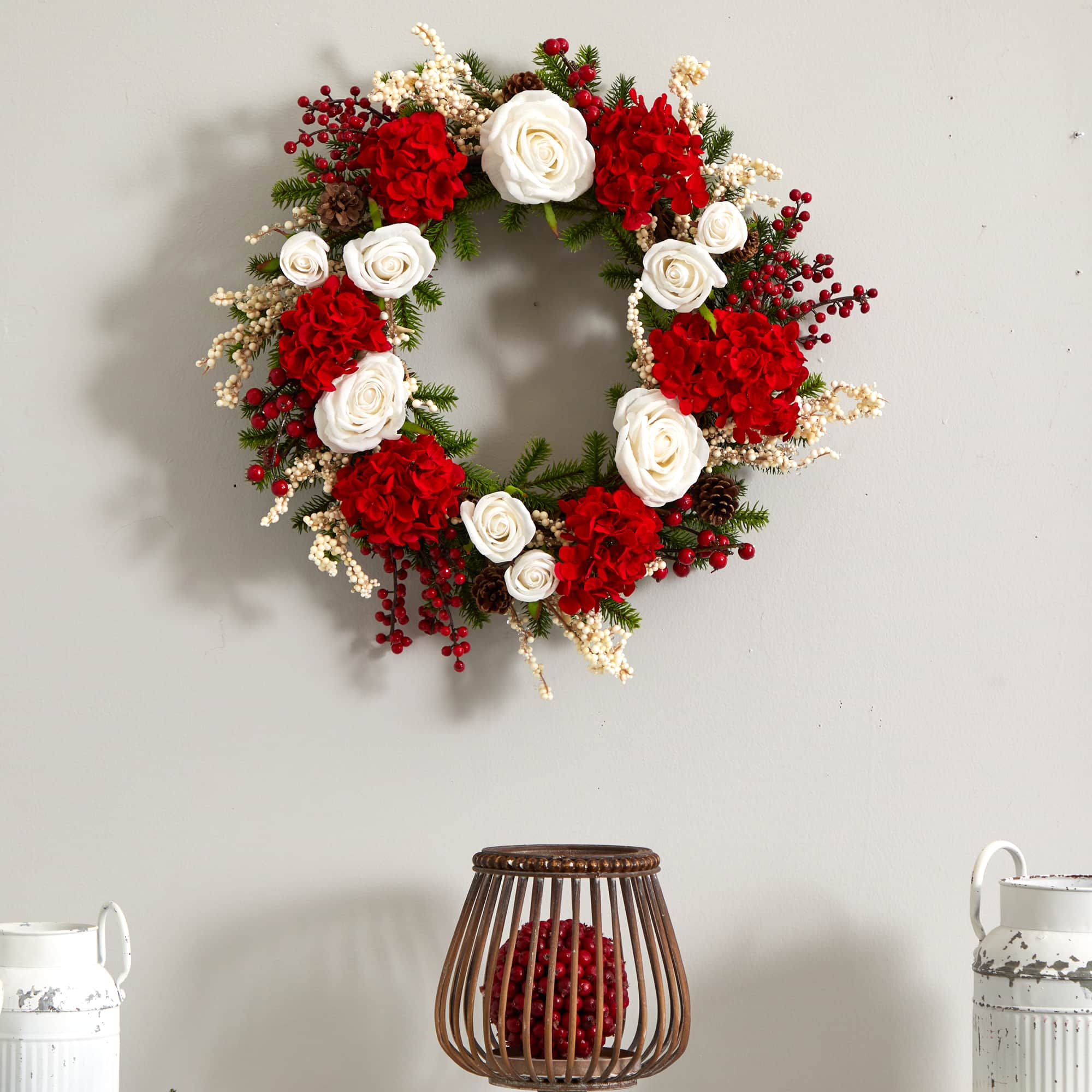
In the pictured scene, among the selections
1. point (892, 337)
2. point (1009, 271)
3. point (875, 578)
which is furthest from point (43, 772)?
point (1009, 271)

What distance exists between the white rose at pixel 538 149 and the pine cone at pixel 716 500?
0.37 m

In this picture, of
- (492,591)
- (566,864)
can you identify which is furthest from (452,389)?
(566,864)

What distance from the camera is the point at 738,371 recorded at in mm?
1294

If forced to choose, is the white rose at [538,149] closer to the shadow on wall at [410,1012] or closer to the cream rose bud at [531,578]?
the cream rose bud at [531,578]

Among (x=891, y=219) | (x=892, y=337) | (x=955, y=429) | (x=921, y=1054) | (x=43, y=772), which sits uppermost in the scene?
(x=891, y=219)

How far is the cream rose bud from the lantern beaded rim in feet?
0.91

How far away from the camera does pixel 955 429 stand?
1.47 metres

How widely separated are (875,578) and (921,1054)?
Answer: 58cm

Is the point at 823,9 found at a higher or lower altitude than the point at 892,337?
higher

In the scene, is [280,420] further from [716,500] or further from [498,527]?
[716,500]

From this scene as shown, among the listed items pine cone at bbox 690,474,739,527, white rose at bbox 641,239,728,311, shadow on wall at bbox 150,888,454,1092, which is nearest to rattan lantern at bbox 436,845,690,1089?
shadow on wall at bbox 150,888,454,1092

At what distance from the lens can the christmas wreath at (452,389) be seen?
1.29 meters

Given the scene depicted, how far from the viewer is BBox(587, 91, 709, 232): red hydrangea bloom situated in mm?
1304

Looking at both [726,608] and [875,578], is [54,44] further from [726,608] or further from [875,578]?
[875,578]
